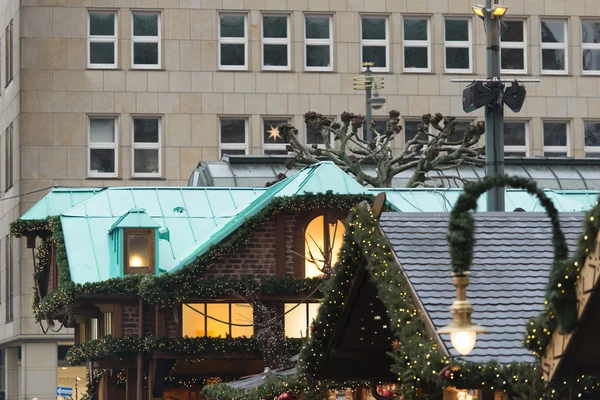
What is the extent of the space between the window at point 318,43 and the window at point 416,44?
2.48 m

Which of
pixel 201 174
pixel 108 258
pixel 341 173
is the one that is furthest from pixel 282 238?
pixel 201 174

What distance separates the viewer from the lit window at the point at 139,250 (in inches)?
1330

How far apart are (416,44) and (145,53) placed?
343 inches

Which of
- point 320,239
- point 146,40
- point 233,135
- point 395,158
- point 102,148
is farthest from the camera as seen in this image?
point 233,135

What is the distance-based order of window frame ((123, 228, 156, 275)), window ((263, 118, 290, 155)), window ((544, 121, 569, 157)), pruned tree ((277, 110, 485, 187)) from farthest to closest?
1. window ((544, 121, 569, 157))
2. window ((263, 118, 290, 155))
3. pruned tree ((277, 110, 485, 187))
4. window frame ((123, 228, 156, 275))

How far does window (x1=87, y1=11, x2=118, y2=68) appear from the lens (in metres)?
53.9

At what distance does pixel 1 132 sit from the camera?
58.0m

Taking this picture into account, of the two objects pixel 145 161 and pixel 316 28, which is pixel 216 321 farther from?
pixel 316 28

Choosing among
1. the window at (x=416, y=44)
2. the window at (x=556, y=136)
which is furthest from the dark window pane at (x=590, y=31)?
the window at (x=416, y=44)

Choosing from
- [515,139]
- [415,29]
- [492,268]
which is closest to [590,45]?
[515,139]

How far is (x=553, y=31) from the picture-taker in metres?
56.6

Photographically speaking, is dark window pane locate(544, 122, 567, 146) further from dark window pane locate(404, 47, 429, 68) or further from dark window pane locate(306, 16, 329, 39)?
dark window pane locate(306, 16, 329, 39)

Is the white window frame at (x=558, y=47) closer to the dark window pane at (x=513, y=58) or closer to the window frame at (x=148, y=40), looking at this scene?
the dark window pane at (x=513, y=58)

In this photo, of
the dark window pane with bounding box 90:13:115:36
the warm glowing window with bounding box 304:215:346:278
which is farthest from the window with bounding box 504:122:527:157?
the warm glowing window with bounding box 304:215:346:278
